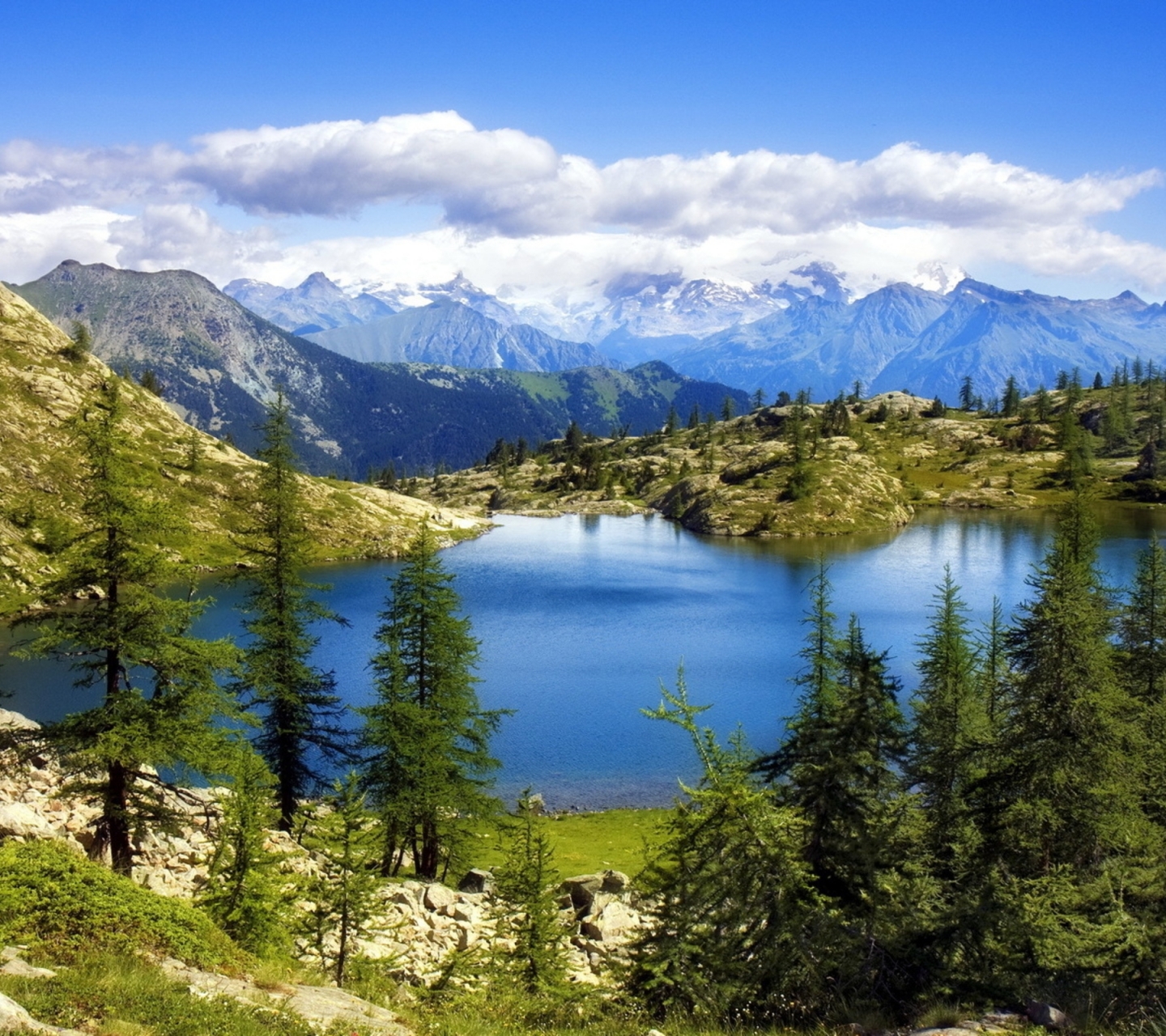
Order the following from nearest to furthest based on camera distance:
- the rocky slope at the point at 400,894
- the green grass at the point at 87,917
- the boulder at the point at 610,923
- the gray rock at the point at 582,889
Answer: the green grass at the point at 87,917
the rocky slope at the point at 400,894
the boulder at the point at 610,923
the gray rock at the point at 582,889

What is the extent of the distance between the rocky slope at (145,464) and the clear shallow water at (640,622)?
606 inches

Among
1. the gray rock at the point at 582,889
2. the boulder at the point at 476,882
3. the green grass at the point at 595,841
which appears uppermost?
the gray rock at the point at 582,889

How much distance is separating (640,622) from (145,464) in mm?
75719

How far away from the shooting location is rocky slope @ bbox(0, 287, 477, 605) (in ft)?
383

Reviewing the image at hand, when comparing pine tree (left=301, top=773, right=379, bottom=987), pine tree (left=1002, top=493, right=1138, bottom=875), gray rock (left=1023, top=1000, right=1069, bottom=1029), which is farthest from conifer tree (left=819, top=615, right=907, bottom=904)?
pine tree (left=301, top=773, right=379, bottom=987)

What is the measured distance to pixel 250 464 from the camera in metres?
165

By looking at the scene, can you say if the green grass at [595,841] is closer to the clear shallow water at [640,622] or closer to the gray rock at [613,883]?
the clear shallow water at [640,622]

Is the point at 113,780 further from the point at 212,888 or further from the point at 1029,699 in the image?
the point at 1029,699

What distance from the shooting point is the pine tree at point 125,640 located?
73.5 ft

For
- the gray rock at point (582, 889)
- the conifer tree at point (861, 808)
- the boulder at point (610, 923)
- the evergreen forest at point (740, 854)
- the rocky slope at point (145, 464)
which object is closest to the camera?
the evergreen forest at point (740, 854)

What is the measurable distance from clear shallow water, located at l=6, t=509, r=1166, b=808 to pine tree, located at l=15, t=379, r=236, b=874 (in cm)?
3300

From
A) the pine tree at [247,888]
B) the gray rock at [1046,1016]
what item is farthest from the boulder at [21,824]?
the gray rock at [1046,1016]

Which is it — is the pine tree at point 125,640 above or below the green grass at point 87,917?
above

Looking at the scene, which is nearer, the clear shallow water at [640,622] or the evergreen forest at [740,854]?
the evergreen forest at [740,854]
